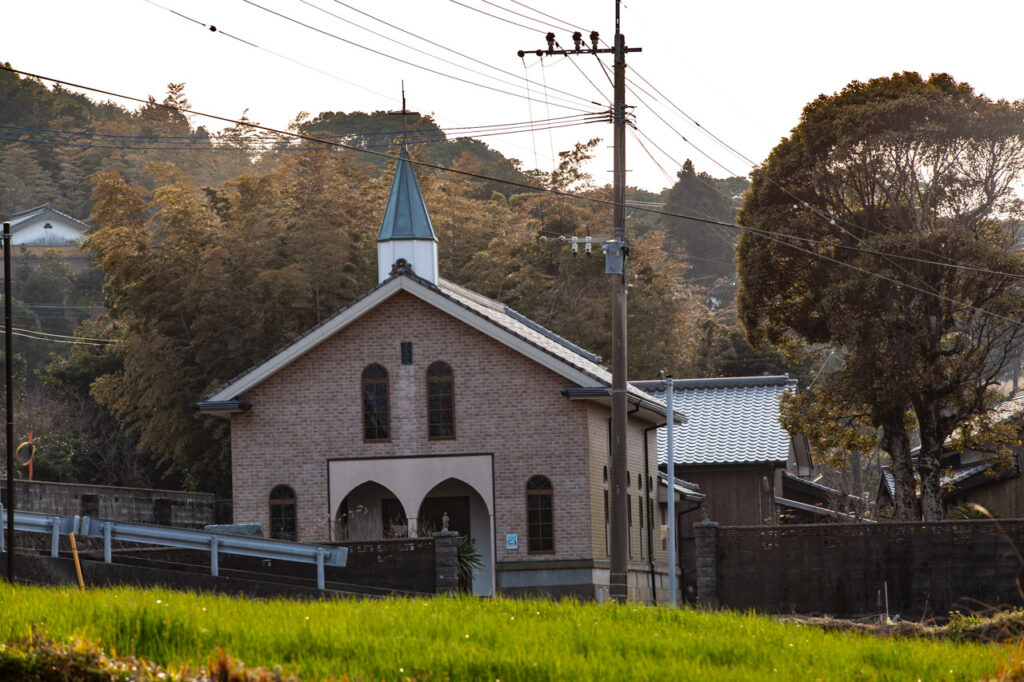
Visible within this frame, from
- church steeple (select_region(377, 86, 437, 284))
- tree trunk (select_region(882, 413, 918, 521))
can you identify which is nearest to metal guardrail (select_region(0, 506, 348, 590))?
church steeple (select_region(377, 86, 437, 284))

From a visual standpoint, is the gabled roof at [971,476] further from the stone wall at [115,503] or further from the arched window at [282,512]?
the stone wall at [115,503]

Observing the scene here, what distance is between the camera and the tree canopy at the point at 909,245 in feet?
99.0

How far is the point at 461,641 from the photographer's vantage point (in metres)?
12.2

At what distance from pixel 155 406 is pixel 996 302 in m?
24.8

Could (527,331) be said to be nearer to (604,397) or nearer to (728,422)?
(604,397)

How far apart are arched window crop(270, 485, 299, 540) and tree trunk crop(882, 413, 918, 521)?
13645mm

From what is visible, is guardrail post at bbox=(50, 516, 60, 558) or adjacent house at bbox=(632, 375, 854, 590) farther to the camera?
adjacent house at bbox=(632, 375, 854, 590)

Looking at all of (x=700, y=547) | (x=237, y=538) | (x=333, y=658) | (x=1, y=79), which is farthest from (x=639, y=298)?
(x=1, y=79)

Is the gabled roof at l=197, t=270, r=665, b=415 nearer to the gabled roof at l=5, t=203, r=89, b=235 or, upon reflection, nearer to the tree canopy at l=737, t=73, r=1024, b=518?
the tree canopy at l=737, t=73, r=1024, b=518

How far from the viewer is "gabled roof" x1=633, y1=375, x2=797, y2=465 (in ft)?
136

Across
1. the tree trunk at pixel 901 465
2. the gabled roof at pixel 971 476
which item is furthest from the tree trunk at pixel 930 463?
the gabled roof at pixel 971 476

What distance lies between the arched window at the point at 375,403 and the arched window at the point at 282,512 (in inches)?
88.9

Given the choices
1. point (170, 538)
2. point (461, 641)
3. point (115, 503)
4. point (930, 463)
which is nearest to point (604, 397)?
point (930, 463)

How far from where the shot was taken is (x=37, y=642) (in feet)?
34.6
